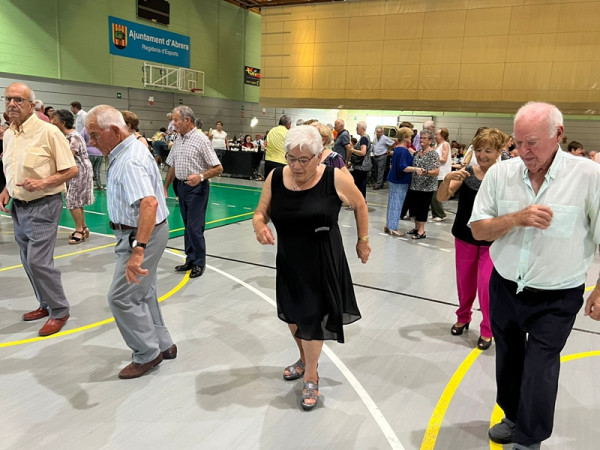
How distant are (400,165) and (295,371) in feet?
15.6

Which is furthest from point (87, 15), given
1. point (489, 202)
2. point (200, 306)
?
point (489, 202)

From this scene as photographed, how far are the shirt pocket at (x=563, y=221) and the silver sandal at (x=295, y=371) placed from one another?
1.76 meters

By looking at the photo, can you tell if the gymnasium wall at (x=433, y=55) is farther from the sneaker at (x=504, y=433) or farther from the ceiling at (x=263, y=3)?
the sneaker at (x=504, y=433)

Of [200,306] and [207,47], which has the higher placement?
[207,47]

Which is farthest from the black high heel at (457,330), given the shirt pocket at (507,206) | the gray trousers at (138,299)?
the gray trousers at (138,299)

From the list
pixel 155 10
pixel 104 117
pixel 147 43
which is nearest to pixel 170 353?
pixel 104 117

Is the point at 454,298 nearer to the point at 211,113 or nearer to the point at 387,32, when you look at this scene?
the point at 387,32

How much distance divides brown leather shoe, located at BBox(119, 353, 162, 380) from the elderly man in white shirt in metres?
2.16

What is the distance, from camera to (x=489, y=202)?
7.07 ft

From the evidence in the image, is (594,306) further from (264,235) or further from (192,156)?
(192,156)

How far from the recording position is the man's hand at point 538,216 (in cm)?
188

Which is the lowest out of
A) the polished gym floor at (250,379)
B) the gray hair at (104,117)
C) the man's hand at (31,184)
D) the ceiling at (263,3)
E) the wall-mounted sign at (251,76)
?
the polished gym floor at (250,379)

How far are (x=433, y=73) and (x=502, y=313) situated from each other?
16.7 m

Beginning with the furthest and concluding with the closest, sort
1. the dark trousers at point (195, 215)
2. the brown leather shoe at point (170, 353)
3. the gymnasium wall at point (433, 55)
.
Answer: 1. the gymnasium wall at point (433, 55)
2. the dark trousers at point (195, 215)
3. the brown leather shoe at point (170, 353)
